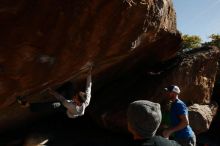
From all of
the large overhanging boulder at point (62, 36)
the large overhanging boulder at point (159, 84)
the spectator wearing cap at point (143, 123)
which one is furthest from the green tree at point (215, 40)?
the spectator wearing cap at point (143, 123)

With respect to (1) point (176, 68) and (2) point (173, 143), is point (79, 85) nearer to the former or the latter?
(1) point (176, 68)

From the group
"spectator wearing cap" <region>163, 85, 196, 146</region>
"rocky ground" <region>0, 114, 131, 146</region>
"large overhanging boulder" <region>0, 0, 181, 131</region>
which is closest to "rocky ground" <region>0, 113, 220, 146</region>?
"rocky ground" <region>0, 114, 131, 146</region>

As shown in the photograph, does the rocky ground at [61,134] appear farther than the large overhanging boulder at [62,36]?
Yes

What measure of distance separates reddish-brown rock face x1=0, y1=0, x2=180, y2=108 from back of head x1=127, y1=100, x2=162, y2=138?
14.0 ft

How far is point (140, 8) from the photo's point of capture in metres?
8.18

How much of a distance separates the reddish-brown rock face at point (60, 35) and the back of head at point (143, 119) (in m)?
4.27

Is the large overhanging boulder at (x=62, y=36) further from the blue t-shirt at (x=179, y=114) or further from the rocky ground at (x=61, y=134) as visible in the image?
the rocky ground at (x=61, y=134)

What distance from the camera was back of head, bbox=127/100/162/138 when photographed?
2.89 m

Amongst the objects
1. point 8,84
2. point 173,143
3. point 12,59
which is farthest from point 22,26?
point 173,143

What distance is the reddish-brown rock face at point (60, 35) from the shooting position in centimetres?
A: 671

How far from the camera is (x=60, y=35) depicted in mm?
7344

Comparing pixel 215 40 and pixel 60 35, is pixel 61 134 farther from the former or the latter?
pixel 215 40

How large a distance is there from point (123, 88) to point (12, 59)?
269 inches

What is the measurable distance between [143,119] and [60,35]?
4.79 m
